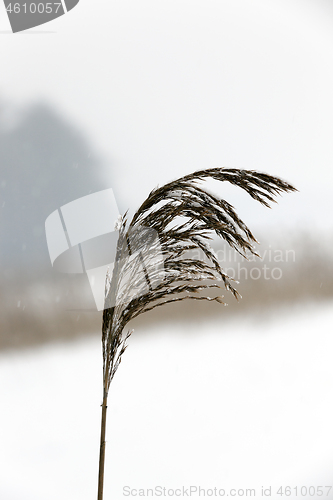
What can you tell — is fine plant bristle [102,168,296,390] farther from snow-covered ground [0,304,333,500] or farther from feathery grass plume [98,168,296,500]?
snow-covered ground [0,304,333,500]

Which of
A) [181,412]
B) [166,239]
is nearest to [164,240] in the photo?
[166,239]

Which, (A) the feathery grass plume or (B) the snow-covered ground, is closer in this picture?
(A) the feathery grass plume

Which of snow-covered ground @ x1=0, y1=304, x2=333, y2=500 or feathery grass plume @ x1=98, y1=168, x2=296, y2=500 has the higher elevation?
feathery grass plume @ x1=98, y1=168, x2=296, y2=500

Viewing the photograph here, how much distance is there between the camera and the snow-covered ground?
1.60 meters

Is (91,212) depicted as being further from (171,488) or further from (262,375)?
(171,488)

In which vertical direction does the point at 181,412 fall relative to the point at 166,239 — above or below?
below

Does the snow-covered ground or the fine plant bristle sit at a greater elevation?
the fine plant bristle

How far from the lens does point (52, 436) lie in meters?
1.65

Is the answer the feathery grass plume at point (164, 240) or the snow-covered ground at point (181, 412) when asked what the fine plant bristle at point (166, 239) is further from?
the snow-covered ground at point (181, 412)

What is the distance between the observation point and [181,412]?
1731mm

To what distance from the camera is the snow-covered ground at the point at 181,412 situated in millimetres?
1600

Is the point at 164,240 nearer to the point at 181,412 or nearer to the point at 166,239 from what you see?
the point at 166,239

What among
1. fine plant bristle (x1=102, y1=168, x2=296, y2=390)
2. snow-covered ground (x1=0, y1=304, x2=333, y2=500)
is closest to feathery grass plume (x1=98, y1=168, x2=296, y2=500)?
fine plant bristle (x1=102, y1=168, x2=296, y2=390)

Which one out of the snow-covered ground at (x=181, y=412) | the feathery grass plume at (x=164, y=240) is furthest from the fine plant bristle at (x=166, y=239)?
the snow-covered ground at (x=181, y=412)
